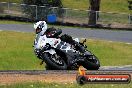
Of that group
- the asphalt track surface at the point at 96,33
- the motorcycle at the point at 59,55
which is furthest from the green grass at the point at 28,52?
the motorcycle at the point at 59,55

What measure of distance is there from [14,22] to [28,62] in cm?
1738

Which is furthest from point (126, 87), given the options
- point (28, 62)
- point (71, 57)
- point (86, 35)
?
point (86, 35)

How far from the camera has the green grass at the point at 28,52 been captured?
76.4 feet

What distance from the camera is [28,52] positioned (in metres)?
26.0

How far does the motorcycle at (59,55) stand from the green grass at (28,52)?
7.33 m

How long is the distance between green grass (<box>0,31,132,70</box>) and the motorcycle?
733cm

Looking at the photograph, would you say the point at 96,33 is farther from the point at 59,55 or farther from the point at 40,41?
the point at 40,41

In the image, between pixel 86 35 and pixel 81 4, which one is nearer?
pixel 86 35

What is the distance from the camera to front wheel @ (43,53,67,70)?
43.7 ft

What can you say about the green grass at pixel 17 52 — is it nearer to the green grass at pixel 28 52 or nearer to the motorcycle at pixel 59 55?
the green grass at pixel 28 52

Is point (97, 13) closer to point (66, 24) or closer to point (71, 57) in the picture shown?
point (66, 24)

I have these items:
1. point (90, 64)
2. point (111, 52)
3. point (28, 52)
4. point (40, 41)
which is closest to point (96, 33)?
point (111, 52)

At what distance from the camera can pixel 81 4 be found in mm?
57781

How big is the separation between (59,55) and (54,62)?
0.38 m
